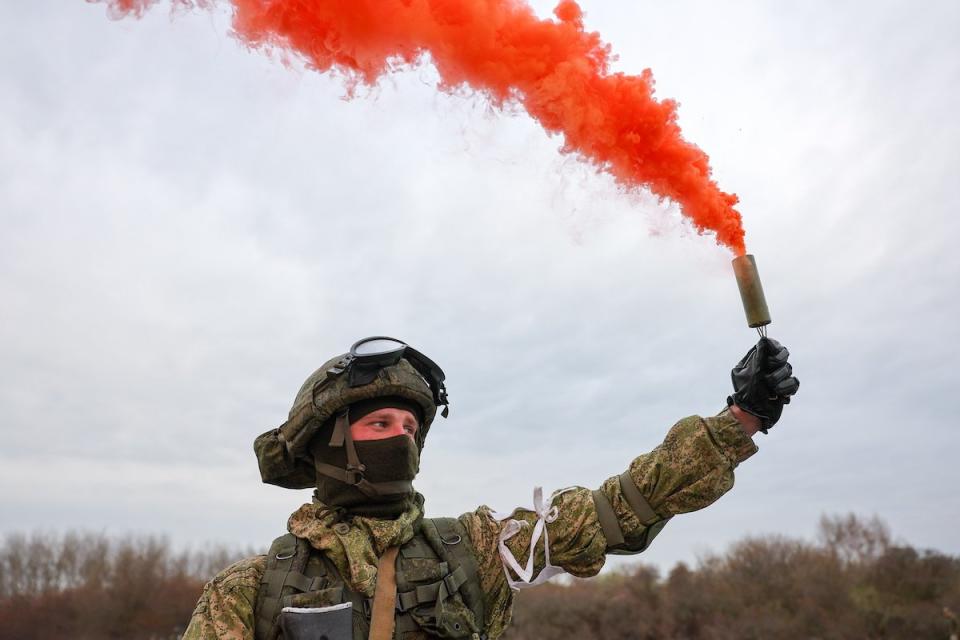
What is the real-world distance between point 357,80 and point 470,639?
3266 millimetres

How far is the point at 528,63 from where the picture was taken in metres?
4.55

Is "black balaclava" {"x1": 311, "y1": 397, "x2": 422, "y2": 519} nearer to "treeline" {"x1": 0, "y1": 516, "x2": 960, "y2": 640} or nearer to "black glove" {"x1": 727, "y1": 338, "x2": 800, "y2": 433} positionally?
"black glove" {"x1": 727, "y1": 338, "x2": 800, "y2": 433}

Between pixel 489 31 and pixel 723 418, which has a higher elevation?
pixel 489 31

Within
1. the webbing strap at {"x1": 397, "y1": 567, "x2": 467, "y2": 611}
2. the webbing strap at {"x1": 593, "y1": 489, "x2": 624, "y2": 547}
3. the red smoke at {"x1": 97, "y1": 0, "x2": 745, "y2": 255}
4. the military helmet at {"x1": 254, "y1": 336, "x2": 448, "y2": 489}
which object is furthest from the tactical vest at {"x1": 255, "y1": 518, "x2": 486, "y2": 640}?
the red smoke at {"x1": 97, "y1": 0, "x2": 745, "y2": 255}

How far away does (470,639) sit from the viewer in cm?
414

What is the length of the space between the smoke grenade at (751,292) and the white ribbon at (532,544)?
56.8 inches

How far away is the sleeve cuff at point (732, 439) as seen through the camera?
13.7 feet

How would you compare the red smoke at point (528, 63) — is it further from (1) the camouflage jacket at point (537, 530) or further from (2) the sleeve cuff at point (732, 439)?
(1) the camouflage jacket at point (537, 530)

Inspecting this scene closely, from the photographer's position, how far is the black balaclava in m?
4.55

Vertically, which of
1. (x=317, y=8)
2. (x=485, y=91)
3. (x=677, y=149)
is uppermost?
(x=317, y=8)

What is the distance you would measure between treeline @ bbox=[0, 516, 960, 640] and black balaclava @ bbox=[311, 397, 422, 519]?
109ft

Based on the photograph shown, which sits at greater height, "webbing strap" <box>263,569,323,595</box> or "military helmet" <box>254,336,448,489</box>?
"military helmet" <box>254,336,448,489</box>

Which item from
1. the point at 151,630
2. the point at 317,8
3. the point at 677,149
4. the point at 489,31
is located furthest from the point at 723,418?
the point at 151,630

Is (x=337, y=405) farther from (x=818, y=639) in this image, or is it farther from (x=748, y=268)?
(x=818, y=639)
